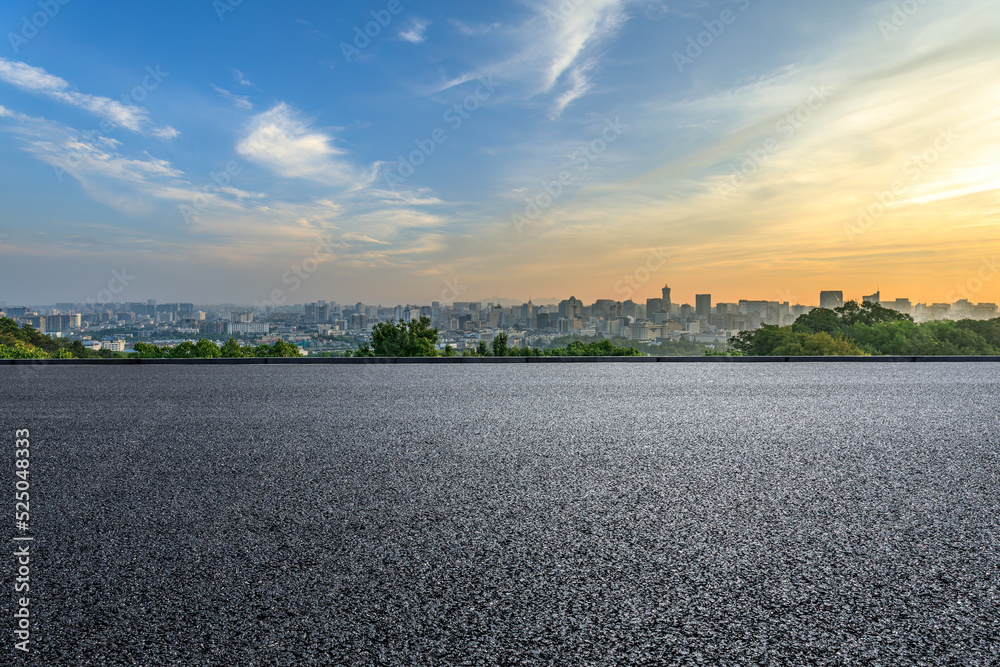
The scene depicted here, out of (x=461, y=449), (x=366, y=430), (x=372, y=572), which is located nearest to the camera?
(x=372, y=572)

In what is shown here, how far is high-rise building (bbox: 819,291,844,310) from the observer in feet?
140

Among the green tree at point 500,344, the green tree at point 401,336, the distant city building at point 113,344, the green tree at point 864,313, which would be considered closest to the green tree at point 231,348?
the distant city building at point 113,344

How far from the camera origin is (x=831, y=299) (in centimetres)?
4394

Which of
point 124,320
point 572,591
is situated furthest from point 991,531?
point 124,320

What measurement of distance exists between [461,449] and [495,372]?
22.4ft

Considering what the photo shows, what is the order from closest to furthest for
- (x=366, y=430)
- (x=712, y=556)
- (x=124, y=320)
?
(x=712, y=556) → (x=366, y=430) → (x=124, y=320)

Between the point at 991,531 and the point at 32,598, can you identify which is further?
the point at 991,531

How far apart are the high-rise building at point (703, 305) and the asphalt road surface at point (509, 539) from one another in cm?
4085

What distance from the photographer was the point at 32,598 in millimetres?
2639

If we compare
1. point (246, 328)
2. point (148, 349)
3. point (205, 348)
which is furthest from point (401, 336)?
point (148, 349)

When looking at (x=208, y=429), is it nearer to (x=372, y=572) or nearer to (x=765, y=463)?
(x=372, y=572)

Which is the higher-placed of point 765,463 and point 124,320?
point 124,320

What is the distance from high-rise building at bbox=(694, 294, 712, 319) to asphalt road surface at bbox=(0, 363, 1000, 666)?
4085 cm

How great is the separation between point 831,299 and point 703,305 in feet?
32.7
